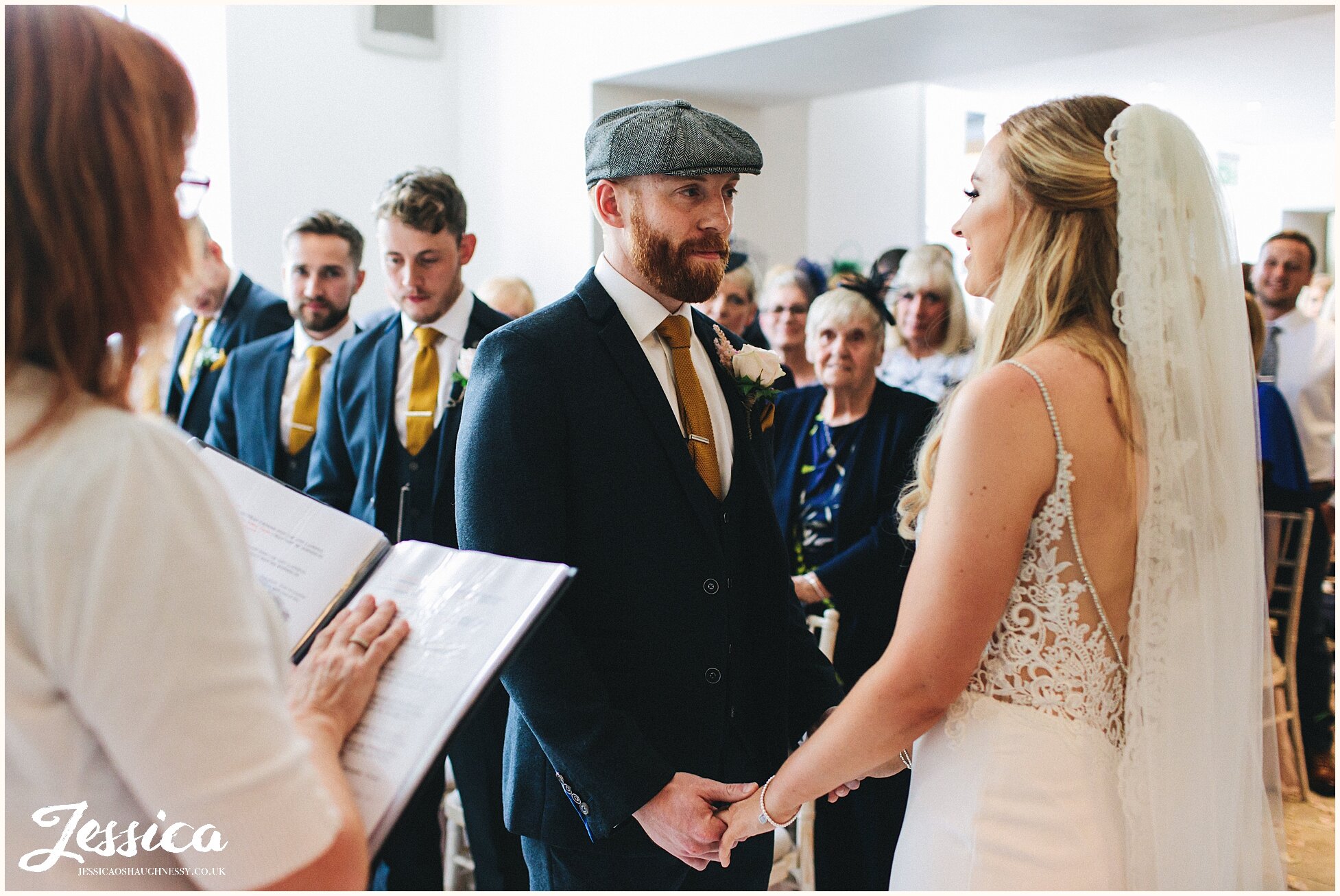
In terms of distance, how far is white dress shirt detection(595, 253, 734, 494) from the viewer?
72.7 inches

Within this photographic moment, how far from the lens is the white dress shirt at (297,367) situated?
3592 mm

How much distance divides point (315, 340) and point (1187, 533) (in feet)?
9.62

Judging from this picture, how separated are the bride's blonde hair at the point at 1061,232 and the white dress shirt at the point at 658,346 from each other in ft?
1.42

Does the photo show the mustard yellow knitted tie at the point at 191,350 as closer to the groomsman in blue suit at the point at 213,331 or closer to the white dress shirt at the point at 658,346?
the groomsman in blue suit at the point at 213,331

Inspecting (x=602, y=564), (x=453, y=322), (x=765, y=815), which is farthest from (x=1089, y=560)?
(x=453, y=322)

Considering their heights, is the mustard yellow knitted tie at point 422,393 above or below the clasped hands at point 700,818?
above

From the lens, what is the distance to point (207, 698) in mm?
841

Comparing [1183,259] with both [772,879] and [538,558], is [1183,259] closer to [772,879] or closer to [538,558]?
[538,558]

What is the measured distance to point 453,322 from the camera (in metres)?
3.16

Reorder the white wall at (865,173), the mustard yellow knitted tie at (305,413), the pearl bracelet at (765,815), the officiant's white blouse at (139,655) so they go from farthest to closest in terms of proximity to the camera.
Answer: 1. the white wall at (865,173)
2. the mustard yellow knitted tie at (305,413)
3. the pearl bracelet at (765,815)
4. the officiant's white blouse at (139,655)

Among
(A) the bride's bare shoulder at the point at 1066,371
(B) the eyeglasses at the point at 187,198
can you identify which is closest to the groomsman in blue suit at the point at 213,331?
(B) the eyeglasses at the point at 187,198

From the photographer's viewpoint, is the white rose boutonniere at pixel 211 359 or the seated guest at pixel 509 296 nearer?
the white rose boutonniere at pixel 211 359

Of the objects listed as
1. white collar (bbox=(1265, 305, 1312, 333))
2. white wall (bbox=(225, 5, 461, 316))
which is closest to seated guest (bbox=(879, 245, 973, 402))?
white collar (bbox=(1265, 305, 1312, 333))

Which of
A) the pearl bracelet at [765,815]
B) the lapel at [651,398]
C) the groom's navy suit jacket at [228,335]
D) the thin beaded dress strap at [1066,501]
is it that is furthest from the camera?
the groom's navy suit jacket at [228,335]
